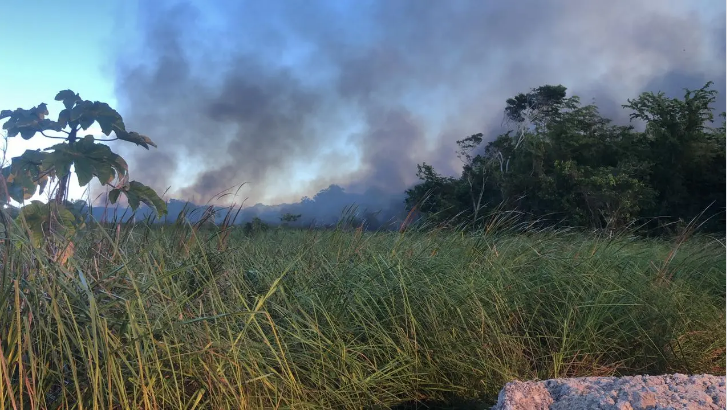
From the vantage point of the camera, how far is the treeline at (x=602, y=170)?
12039mm

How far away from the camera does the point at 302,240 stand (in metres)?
4.63

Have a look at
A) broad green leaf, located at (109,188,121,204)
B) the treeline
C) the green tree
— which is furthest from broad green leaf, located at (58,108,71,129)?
the green tree

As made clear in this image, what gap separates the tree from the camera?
9.23 feet

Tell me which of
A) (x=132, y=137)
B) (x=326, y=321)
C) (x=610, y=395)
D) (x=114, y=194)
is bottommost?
(x=610, y=395)

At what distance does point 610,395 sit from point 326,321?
1301 mm

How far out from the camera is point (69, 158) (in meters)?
2.83

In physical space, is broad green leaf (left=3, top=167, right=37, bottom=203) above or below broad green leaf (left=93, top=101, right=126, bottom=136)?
below

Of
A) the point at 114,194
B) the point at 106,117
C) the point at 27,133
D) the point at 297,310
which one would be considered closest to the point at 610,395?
the point at 297,310

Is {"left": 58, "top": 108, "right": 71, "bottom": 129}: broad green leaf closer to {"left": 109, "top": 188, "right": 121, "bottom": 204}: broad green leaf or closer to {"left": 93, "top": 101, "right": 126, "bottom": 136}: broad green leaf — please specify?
{"left": 93, "top": 101, "right": 126, "bottom": 136}: broad green leaf

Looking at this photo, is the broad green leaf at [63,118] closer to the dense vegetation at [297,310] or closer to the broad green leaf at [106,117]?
the dense vegetation at [297,310]

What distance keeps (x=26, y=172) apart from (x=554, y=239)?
3854mm

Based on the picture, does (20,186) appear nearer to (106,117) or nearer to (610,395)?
(106,117)

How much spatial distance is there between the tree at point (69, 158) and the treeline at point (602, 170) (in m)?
8.39

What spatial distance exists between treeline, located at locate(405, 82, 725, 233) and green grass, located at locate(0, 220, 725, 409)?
722cm
